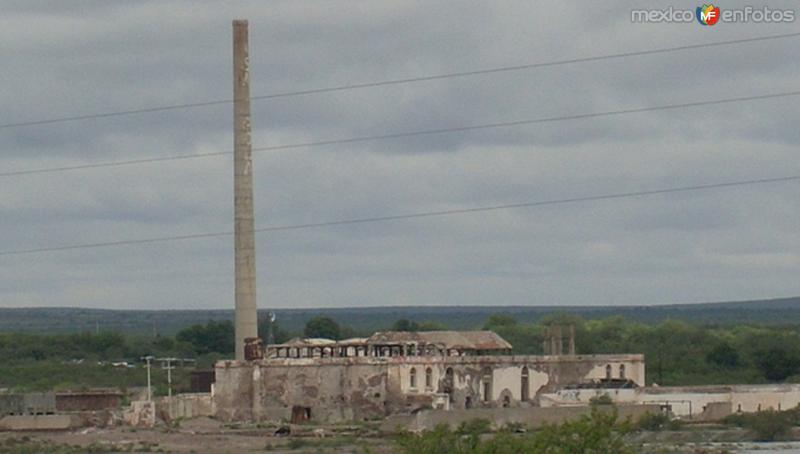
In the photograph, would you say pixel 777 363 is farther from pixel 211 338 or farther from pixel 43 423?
pixel 211 338

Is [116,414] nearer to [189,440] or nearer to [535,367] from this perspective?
[189,440]

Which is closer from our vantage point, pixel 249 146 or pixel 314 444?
pixel 314 444

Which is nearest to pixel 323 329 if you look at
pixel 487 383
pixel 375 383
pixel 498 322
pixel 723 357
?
pixel 498 322

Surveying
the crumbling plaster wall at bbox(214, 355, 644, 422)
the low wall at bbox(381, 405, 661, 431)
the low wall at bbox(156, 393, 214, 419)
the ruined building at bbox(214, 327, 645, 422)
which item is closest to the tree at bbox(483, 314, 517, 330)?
the ruined building at bbox(214, 327, 645, 422)

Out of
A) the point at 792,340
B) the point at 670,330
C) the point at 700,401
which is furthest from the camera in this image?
the point at 670,330

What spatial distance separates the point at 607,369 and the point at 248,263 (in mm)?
16873

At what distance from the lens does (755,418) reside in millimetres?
87438

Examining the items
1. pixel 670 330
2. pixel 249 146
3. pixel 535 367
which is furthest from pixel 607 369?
pixel 670 330

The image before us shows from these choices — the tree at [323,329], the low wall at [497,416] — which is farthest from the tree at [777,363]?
the tree at [323,329]

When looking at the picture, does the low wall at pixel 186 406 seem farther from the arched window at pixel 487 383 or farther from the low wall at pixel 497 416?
the arched window at pixel 487 383

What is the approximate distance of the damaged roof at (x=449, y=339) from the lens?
9862 cm

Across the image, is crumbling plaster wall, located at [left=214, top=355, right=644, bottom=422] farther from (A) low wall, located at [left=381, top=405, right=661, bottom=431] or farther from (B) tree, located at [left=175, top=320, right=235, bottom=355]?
(B) tree, located at [left=175, top=320, right=235, bottom=355]

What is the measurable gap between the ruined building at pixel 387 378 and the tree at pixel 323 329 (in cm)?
6573

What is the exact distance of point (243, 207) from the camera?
10344cm
